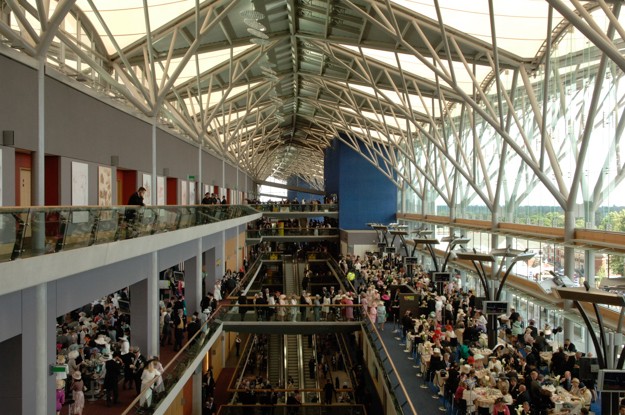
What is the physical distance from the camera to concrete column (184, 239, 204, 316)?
72.3 feet

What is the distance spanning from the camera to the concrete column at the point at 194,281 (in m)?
22.0

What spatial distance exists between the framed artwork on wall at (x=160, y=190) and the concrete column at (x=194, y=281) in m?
3.54

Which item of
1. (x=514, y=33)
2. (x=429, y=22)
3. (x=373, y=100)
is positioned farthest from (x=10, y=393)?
(x=373, y=100)

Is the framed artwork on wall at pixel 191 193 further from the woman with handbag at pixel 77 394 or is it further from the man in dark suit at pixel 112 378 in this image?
the woman with handbag at pixel 77 394

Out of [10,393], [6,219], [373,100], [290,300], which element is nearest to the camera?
[6,219]

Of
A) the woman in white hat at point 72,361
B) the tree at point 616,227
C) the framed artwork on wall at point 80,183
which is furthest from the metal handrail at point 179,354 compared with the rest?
the tree at point 616,227

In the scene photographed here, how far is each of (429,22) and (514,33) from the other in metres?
3.45

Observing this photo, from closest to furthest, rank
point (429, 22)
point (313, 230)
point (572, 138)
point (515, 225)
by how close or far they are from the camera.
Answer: point (572, 138)
point (429, 22)
point (515, 225)
point (313, 230)

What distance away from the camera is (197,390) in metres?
19.7

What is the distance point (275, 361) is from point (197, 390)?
12072 mm

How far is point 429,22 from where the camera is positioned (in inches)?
744

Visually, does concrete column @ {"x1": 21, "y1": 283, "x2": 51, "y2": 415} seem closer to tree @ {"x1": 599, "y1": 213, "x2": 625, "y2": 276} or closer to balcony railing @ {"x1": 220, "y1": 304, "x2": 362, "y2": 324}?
balcony railing @ {"x1": 220, "y1": 304, "x2": 362, "y2": 324}

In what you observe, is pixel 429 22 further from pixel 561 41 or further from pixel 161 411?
pixel 161 411

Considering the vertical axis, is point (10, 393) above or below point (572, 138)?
below
